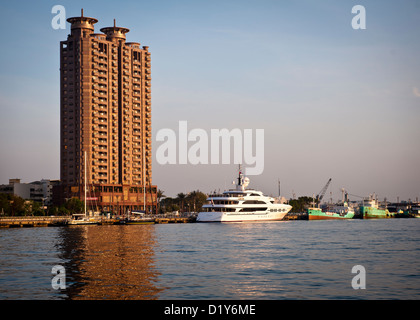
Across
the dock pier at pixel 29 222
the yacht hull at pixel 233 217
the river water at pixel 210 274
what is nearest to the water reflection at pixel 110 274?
the river water at pixel 210 274

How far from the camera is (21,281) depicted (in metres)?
35.1

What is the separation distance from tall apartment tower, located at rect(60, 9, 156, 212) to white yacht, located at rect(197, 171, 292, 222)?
100.0ft

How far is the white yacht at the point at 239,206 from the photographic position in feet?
502

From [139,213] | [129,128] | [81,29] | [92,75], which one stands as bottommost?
[139,213]

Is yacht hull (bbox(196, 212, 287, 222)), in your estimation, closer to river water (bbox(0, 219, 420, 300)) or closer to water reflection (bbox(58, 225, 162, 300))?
river water (bbox(0, 219, 420, 300))

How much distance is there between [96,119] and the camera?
7279 inches

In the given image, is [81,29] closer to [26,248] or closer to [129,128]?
[129,128]

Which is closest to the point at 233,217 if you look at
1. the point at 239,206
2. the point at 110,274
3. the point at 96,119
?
the point at 239,206

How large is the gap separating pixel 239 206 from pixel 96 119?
65.1 meters

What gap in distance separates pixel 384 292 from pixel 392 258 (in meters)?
19.7

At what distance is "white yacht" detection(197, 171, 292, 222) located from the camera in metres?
153

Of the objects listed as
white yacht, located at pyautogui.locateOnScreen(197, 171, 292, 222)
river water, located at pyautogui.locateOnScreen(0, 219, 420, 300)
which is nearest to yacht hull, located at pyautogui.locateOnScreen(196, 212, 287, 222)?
white yacht, located at pyautogui.locateOnScreen(197, 171, 292, 222)

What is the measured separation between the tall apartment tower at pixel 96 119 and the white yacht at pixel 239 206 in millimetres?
30478
